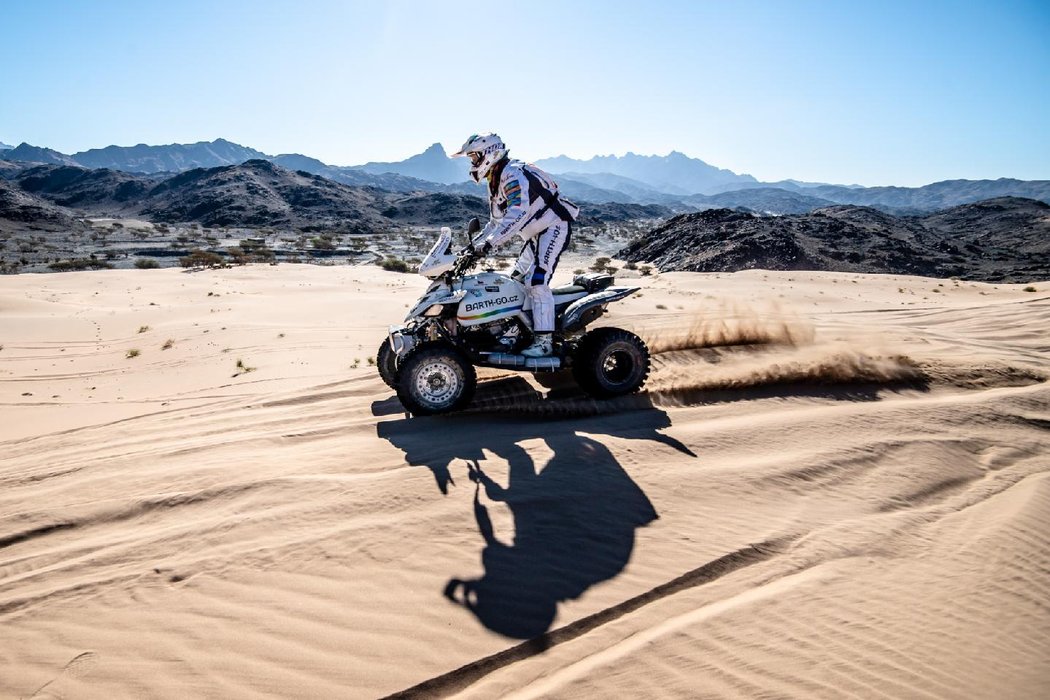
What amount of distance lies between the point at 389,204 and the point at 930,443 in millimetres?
62183

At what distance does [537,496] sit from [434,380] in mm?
1824

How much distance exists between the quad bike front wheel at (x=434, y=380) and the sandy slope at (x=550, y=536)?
0.20 metres

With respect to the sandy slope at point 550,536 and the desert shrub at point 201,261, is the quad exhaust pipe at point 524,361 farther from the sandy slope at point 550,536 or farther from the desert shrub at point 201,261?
the desert shrub at point 201,261

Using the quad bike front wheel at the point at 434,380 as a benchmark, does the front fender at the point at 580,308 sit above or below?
above

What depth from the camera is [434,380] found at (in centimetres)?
513

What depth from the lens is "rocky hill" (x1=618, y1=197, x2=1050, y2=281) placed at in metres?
23.0

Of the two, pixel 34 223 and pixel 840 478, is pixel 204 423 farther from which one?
pixel 34 223

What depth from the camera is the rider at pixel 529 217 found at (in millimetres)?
5469

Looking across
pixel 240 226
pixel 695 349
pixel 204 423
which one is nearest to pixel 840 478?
pixel 695 349

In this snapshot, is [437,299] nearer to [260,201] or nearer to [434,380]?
[434,380]

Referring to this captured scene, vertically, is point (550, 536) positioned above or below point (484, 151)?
below

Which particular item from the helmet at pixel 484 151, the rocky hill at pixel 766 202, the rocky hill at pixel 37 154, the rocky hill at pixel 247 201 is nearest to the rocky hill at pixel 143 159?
the rocky hill at pixel 37 154

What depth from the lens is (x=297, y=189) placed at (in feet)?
200

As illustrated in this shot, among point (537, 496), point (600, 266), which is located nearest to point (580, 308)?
point (537, 496)
